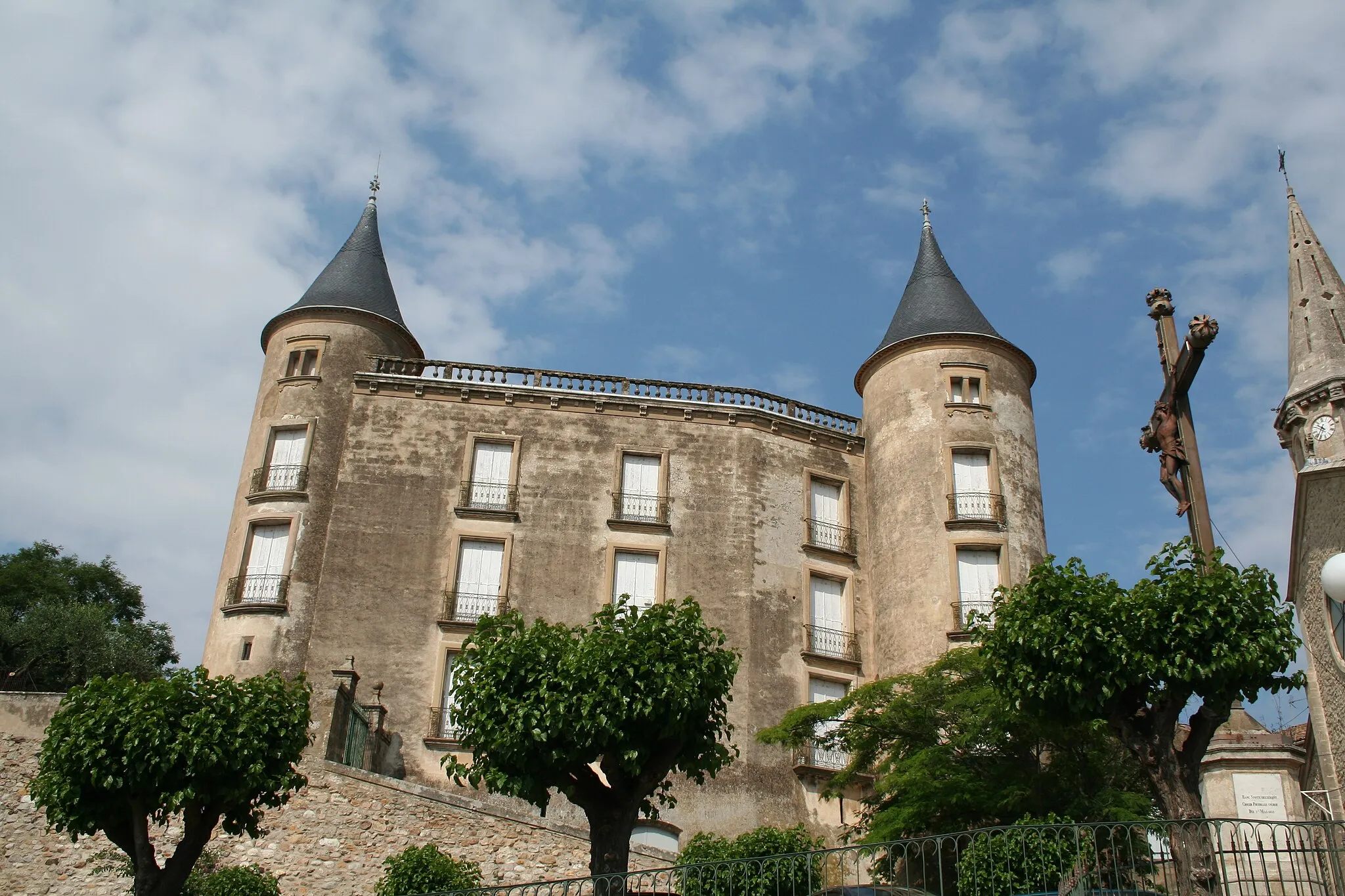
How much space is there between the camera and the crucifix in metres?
14.8

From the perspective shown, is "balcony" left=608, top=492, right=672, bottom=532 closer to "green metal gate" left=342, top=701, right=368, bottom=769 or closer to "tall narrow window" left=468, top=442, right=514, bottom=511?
"tall narrow window" left=468, top=442, right=514, bottom=511

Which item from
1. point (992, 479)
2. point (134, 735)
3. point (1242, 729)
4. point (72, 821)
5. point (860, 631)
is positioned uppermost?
point (992, 479)

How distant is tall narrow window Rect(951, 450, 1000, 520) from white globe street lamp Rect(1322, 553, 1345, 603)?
18003mm

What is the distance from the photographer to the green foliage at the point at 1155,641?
49.0 feet

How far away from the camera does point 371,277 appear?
34781mm

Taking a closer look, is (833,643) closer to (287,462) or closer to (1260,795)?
(1260,795)

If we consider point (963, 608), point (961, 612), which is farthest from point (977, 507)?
point (961, 612)

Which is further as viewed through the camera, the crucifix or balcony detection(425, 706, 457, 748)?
balcony detection(425, 706, 457, 748)

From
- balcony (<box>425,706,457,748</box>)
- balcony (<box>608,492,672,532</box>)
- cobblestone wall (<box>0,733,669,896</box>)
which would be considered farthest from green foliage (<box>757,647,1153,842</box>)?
balcony (<box>608,492,672,532</box>)

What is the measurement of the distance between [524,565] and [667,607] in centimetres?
1321

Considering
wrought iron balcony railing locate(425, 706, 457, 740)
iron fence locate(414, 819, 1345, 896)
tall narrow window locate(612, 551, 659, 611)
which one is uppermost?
tall narrow window locate(612, 551, 659, 611)

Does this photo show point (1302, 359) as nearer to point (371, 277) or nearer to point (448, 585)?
point (448, 585)

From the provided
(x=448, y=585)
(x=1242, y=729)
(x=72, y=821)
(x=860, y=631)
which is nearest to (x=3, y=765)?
(x=72, y=821)

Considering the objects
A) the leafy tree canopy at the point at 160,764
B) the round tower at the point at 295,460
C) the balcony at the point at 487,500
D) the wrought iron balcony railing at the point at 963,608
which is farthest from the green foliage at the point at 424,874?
the wrought iron balcony railing at the point at 963,608
